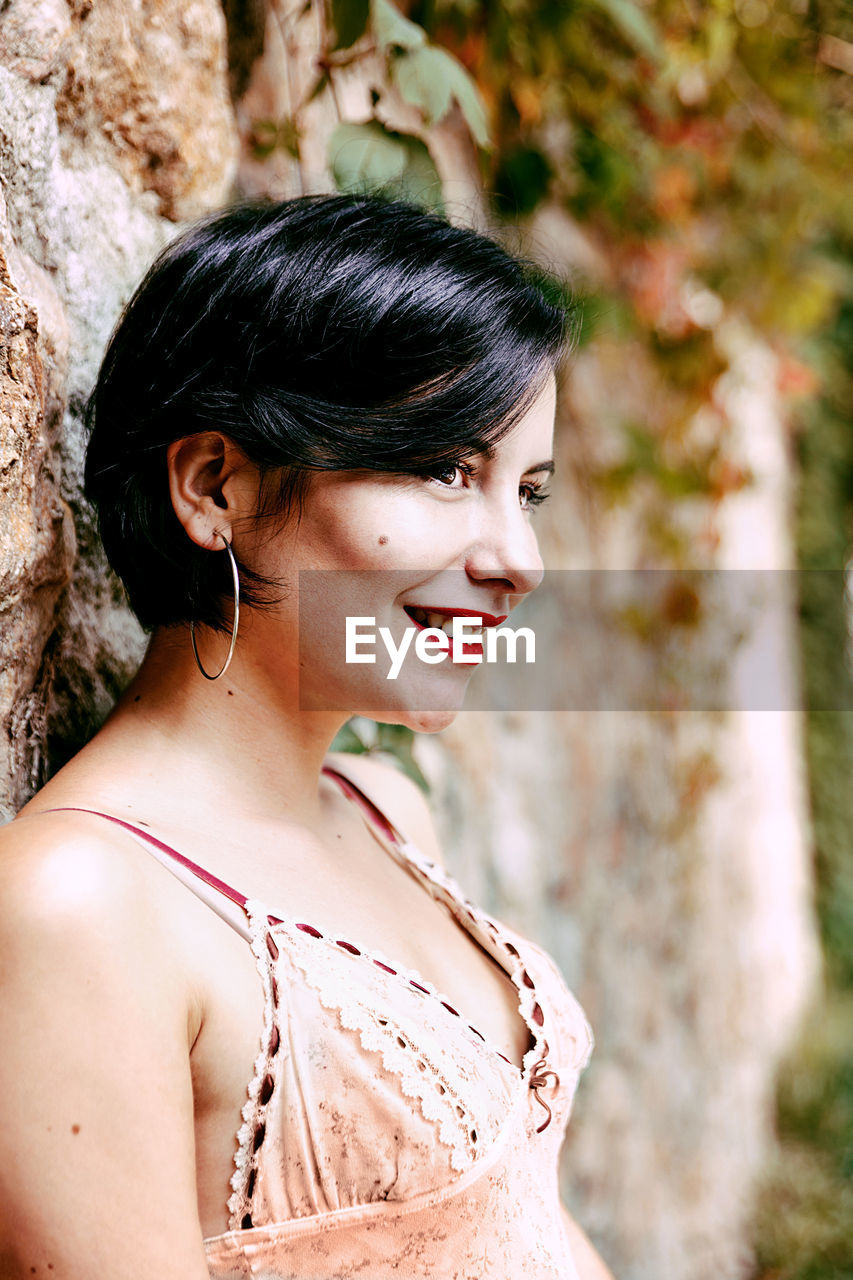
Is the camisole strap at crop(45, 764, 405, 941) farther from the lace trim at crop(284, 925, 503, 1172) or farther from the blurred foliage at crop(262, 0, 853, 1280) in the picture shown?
the blurred foliage at crop(262, 0, 853, 1280)

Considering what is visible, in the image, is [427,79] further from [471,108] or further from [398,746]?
[398,746]

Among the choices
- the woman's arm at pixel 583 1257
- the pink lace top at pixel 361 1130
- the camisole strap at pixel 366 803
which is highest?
the camisole strap at pixel 366 803

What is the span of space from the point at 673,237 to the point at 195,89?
183 centimetres

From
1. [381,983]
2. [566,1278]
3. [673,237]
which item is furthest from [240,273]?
[673,237]

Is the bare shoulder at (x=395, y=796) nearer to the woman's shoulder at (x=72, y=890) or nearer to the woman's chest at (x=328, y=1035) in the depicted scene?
the woman's chest at (x=328, y=1035)

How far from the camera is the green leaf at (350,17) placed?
137 centimetres

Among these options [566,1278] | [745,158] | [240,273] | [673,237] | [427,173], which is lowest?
[566,1278]

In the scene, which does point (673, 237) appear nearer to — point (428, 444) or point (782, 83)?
point (782, 83)

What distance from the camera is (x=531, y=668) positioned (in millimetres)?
2621

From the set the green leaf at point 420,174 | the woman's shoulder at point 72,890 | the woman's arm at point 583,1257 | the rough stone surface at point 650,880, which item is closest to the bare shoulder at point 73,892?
the woman's shoulder at point 72,890

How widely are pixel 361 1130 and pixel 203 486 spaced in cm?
56

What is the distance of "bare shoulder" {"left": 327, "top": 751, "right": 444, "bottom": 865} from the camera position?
1.41m

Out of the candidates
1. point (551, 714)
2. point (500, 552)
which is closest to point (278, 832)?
point (500, 552)

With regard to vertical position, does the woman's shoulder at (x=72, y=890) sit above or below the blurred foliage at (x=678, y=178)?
below
